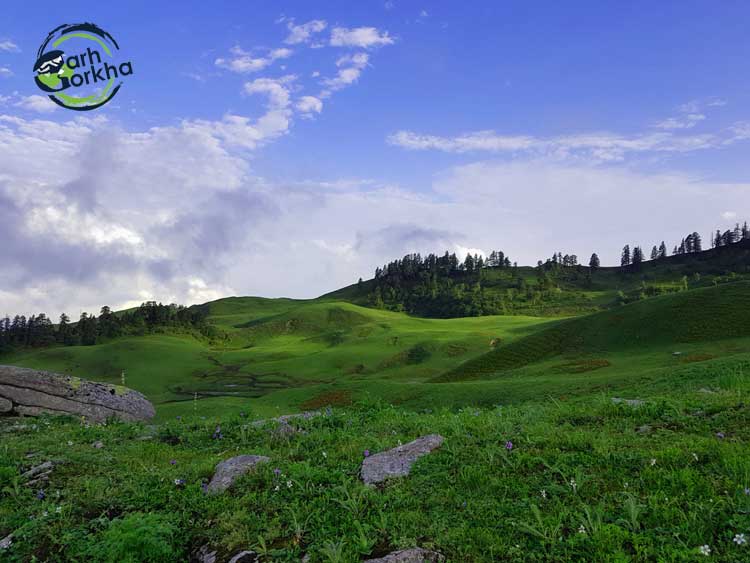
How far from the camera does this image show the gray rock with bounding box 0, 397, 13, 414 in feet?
69.8

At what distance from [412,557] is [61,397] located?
24.6 metres

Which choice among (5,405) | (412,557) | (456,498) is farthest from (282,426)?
(5,405)

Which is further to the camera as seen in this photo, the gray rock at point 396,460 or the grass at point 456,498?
the gray rock at point 396,460

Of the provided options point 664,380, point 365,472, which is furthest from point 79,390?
point 664,380

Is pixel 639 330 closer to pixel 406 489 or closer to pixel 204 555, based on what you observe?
pixel 406 489

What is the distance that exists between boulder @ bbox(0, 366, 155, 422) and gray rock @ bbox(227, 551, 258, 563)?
18595 millimetres

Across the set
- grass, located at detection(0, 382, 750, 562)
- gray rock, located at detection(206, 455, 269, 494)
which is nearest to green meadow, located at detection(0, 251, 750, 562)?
grass, located at detection(0, 382, 750, 562)

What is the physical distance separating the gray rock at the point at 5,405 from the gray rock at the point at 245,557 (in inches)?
848

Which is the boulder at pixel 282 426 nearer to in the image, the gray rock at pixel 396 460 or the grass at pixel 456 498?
the grass at pixel 456 498

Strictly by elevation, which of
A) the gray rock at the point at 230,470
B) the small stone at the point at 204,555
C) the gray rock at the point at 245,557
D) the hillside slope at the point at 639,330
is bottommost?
the hillside slope at the point at 639,330

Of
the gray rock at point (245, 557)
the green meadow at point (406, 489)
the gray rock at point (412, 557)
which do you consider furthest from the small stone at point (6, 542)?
the gray rock at point (412, 557)

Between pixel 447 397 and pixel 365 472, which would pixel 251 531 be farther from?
pixel 447 397

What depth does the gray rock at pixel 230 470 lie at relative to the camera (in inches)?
342

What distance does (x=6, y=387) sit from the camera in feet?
72.9
